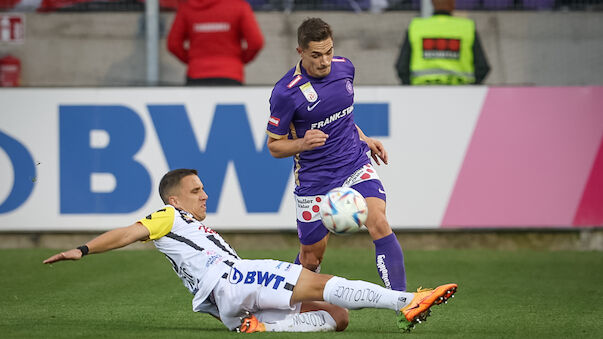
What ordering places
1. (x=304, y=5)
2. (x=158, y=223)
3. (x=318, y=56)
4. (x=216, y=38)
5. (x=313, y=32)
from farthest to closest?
(x=304, y=5) < (x=216, y=38) < (x=318, y=56) < (x=313, y=32) < (x=158, y=223)

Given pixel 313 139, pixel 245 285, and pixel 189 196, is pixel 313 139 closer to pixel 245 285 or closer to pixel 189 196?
Result: pixel 189 196

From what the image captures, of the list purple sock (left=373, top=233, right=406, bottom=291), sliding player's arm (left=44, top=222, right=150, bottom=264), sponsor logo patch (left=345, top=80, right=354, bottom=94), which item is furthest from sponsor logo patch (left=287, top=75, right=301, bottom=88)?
sliding player's arm (left=44, top=222, right=150, bottom=264)

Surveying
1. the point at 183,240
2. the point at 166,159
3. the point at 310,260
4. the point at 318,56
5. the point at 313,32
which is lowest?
the point at 166,159

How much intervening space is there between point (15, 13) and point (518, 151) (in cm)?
574

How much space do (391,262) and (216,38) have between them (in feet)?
16.9

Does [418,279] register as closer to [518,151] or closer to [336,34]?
[518,151]

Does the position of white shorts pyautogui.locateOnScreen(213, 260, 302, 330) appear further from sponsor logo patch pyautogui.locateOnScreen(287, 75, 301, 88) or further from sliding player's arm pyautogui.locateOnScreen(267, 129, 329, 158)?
sponsor logo patch pyautogui.locateOnScreen(287, 75, 301, 88)

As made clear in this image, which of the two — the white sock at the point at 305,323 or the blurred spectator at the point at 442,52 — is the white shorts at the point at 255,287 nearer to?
the white sock at the point at 305,323

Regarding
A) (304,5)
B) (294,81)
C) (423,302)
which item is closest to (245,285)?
(423,302)

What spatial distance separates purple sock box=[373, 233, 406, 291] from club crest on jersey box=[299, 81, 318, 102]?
1016mm

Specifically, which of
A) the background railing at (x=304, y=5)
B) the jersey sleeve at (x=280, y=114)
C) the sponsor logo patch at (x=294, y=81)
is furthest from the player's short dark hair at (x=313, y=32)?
the background railing at (x=304, y=5)

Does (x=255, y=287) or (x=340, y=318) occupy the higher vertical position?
(x=255, y=287)

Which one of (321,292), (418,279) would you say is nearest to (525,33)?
(418,279)

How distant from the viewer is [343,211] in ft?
19.6
